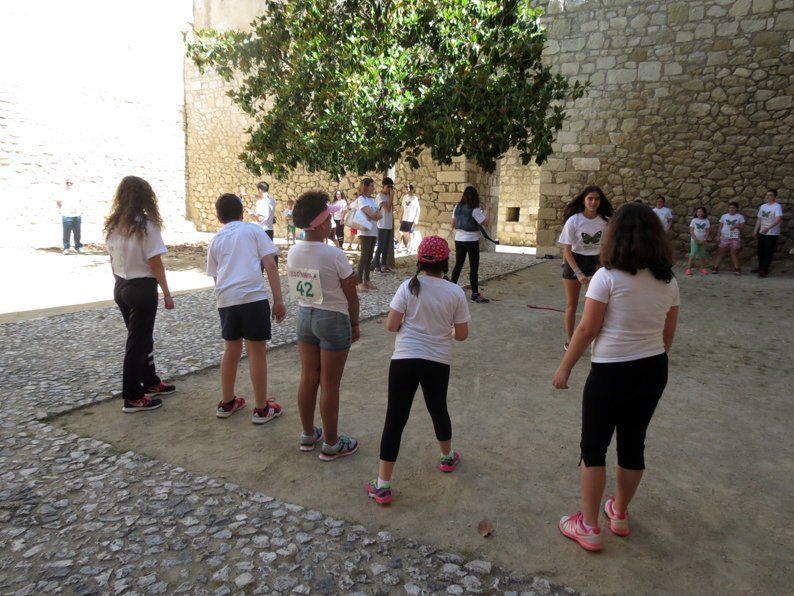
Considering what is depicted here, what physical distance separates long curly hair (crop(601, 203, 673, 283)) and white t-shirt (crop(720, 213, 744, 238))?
951 centimetres

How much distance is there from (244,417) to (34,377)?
77.6 inches

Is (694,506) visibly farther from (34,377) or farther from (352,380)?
(34,377)

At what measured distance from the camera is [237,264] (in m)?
3.25

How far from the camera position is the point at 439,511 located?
2.43m

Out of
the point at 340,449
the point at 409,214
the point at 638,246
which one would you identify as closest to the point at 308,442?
the point at 340,449

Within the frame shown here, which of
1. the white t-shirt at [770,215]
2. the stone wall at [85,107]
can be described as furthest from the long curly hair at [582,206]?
the stone wall at [85,107]

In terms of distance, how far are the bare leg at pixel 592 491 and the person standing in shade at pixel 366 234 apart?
6042 millimetres

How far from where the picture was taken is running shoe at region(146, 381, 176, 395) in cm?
382

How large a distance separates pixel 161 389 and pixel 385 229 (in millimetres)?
6161

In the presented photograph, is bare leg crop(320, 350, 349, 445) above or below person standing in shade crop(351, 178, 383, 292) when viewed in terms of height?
below

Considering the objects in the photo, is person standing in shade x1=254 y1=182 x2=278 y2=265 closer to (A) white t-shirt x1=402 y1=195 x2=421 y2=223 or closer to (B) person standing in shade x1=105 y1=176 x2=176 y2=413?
(A) white t-shirt x1=402 y1=195 x2=421 y2=223

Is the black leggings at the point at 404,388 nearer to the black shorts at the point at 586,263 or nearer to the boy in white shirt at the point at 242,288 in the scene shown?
the boy in white shirt at the point at 242,288

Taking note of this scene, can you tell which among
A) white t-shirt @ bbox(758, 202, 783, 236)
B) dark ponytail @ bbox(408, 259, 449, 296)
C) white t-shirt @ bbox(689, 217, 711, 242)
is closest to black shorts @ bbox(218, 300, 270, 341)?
dark ponytail @ bbox(408, 259, 449, 296)

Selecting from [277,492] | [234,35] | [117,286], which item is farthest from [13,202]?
[277,492]
